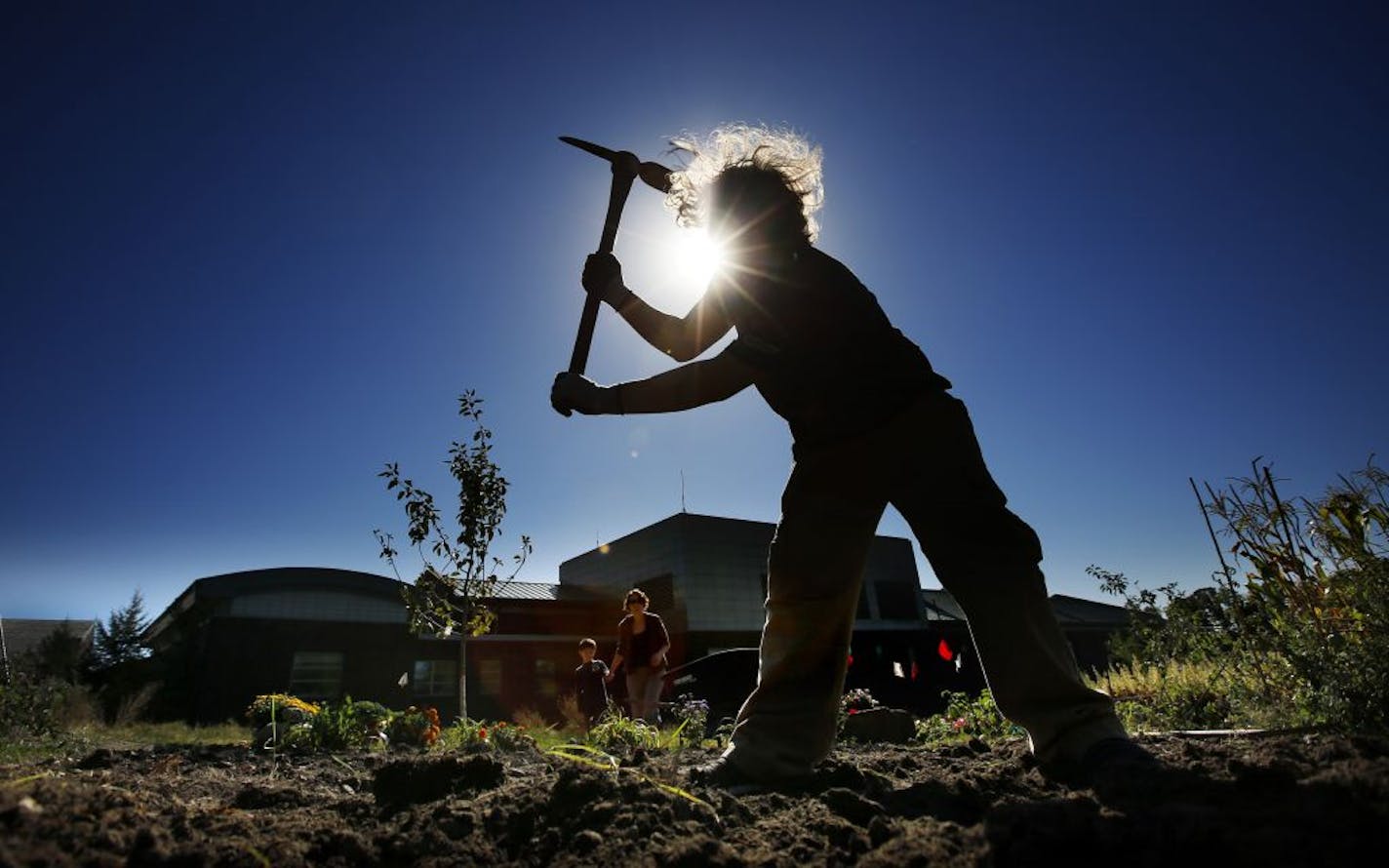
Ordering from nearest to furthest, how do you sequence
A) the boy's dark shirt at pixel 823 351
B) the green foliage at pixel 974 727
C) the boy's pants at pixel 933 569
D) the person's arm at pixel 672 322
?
the boy's pants at pixel 933 569
the boy's dark shirt at pixel 823 351
the person's arm at pixel 672 322
the green foliage at pixel 974 727

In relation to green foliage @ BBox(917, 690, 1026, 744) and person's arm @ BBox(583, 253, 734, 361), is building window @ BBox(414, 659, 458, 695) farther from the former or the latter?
person's arm @ BBox(583, 253, 734, 361)

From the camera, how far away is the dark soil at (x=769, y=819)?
3.46ft

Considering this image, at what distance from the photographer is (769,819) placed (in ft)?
5.20

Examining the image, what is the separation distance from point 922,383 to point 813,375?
355 millimetres

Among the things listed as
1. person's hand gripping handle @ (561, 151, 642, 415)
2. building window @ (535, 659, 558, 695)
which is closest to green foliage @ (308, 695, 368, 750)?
person's hand gripping handle @ (561, 151, 642, 415)

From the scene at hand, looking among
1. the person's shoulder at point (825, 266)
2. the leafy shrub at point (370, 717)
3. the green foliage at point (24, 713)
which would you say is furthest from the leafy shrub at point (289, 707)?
the person's shoulder at point (825, 266)

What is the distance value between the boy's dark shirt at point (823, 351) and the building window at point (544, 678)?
21.2 m

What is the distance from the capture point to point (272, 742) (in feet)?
18.1

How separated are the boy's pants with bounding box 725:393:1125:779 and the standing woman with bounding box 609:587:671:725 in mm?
5629

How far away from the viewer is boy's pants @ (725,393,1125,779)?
1.96 meters

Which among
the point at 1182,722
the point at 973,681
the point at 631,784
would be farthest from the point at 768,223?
the point at 973,681

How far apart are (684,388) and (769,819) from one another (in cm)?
134

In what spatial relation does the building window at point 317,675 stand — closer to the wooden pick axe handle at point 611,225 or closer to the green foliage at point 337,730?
the green foliage at point 337,730

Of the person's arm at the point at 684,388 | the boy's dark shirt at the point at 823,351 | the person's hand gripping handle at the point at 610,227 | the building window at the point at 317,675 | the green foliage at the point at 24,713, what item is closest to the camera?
the boy's dark shirt at the point at 823,351
